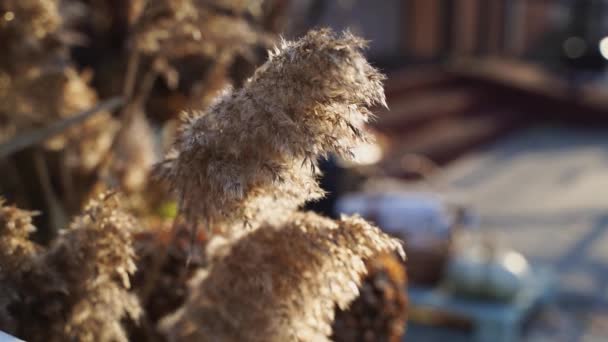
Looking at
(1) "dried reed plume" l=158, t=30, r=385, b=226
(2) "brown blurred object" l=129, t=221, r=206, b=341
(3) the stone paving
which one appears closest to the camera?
(1) "dried reed plume" l=158, t=30, r=385, b=226

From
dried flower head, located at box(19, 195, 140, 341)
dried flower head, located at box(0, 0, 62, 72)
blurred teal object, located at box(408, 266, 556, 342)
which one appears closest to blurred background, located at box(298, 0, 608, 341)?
blurred teal object, located at box(408, 266, 556, 342)

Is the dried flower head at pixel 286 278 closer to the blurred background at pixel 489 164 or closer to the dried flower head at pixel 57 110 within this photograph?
the blurred background at pixel 489 164

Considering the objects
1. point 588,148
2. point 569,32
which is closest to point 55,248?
point 588,148

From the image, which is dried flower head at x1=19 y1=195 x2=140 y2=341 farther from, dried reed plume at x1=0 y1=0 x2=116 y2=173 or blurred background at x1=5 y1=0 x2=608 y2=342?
dried reed plume at x1=0 y1=0 x2=116 y2=173

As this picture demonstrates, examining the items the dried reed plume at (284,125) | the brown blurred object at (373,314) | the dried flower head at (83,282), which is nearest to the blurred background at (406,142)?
the brown blurred object at (373,314)

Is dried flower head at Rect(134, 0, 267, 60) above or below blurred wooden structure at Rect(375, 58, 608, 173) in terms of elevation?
below

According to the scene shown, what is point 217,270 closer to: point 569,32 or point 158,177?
point 158,177

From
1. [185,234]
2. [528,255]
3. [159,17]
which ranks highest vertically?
[528,255]
